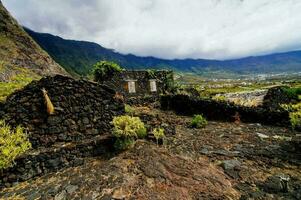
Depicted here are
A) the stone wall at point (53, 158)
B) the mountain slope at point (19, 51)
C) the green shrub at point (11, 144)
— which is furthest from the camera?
the mountain slope at point (19, 51)

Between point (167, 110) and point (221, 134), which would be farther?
point (167, 110)

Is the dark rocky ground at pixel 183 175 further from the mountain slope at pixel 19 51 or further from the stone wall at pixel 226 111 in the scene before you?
the mountain slope at pixel 19 51

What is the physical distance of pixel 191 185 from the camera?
19.7ft

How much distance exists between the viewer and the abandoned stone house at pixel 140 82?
84.3ft

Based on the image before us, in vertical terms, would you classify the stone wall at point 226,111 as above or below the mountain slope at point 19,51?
below

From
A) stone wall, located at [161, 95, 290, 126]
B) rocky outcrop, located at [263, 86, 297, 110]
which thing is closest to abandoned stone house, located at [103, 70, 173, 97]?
stone wall, located at [161, 95, 290, 126]

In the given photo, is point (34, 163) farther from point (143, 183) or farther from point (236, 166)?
point (236, 166)

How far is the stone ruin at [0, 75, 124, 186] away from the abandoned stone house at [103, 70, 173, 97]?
1603 centimetres

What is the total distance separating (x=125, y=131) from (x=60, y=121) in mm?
2524

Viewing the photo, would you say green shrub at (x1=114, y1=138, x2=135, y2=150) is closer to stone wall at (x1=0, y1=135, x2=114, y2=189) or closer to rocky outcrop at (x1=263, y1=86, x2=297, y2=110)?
stone wall at (x1=0, y1=135, x2=114, y2=189)

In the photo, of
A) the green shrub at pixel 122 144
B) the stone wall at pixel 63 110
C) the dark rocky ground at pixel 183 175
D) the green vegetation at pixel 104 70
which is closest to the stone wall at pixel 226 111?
the dark rocky ground at pixel 183 175

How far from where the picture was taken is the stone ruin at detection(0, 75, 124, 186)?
7.33 meters

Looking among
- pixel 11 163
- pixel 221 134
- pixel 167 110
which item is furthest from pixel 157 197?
pixel 167 110

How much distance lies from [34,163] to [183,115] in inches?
401
